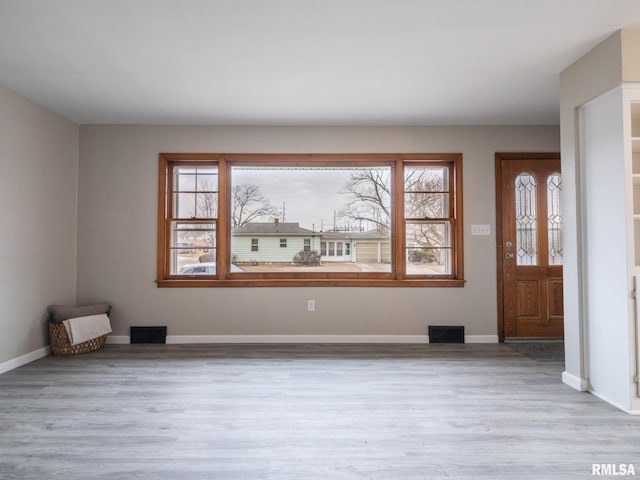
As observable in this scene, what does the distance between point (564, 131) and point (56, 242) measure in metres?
4.93

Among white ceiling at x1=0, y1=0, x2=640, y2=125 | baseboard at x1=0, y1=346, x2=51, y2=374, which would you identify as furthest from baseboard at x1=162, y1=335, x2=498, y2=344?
white ceiling at x1=0, y1=0, x2=640, y2=125

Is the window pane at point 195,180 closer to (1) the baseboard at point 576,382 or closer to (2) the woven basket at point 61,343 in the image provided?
(2) the woven basket at point 61,343

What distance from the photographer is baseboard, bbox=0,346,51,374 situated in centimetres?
323

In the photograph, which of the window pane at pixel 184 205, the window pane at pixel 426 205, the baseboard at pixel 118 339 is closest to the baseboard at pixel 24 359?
the baseboard at pixel 118 339

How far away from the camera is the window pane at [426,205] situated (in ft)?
14.1

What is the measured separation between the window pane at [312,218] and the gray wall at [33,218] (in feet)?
5.92

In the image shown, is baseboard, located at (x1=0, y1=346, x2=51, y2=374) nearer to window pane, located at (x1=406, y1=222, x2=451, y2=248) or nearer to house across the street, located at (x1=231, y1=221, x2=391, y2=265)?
house across the street, located at (x1=231, y1=221, x2=391, y2=265)

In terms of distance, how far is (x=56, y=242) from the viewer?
389 cm

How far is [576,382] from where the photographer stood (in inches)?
110

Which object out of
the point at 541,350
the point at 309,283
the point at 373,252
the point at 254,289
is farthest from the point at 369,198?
the point at 541,350

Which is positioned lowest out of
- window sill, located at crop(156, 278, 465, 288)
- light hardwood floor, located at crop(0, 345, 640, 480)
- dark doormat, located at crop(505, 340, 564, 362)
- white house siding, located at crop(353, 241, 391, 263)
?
light hardwood floor, located at crop(0, 345, 640, 480)

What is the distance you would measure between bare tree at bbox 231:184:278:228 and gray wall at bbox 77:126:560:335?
0.46 metres

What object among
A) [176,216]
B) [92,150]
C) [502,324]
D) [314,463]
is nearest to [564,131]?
[502,324]

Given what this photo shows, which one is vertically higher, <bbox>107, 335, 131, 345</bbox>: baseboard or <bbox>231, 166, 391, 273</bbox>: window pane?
<bbox>231, 166, 391, 273</bbox>: window pane
